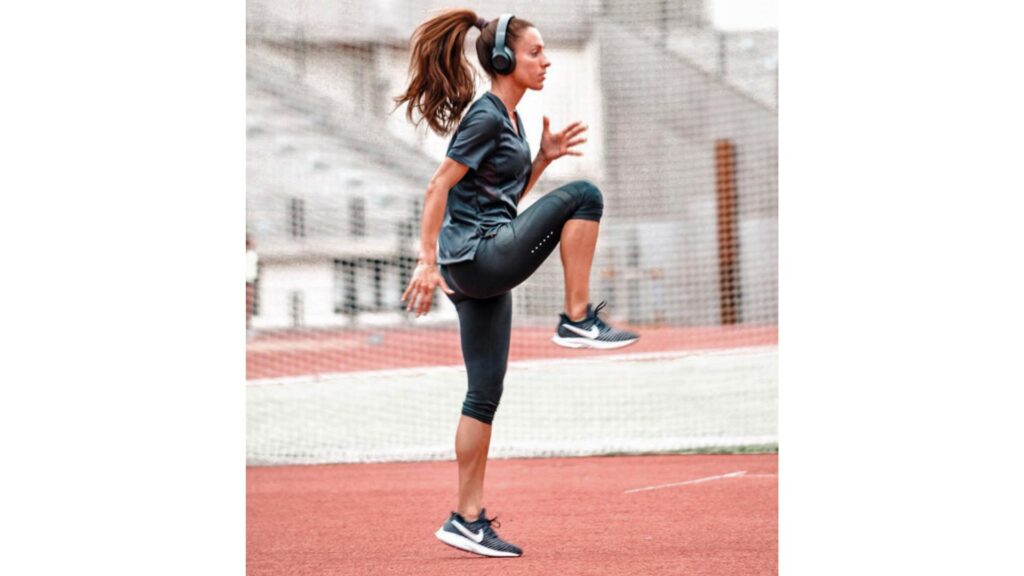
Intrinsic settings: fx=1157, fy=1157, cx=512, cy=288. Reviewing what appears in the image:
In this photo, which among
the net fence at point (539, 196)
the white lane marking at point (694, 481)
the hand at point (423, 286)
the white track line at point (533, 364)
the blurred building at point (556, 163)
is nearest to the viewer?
the hand at point (423, 286)

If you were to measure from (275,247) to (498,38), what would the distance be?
10.9 meters

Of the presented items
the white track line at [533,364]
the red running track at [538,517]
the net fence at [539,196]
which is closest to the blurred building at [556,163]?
the net fence at [539,196]

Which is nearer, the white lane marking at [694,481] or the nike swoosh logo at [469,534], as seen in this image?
the nike swoosh logo at [469,534]

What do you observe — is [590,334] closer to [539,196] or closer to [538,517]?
[538,517]

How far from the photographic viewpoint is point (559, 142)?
388 cm

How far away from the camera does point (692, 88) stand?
13977 mm

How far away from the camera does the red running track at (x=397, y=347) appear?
11453mm

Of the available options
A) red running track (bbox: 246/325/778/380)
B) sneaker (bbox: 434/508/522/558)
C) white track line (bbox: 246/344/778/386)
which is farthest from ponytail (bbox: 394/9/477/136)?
red running track (bbox: 246/325/778/380)

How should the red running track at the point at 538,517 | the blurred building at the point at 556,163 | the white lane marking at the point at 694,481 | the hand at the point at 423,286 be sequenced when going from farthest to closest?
1. the blurred building at the point at 556,163
2. the white lane marking at the point at 694,481
3. the red running track at the point at 538,517
4. the hand at the point at 423,286

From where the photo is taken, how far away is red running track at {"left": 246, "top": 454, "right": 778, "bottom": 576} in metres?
4.04

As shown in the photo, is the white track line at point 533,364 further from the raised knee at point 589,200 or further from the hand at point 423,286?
the hand at point 423,286

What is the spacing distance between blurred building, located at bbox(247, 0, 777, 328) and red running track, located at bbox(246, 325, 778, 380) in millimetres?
297

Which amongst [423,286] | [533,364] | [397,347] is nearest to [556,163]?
[397,347]

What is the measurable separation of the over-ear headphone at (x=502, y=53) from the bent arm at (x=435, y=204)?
353 mm
